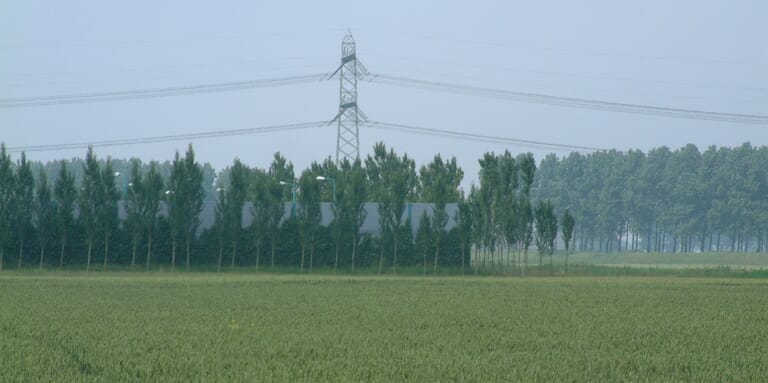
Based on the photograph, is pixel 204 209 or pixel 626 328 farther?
pixel 204 209

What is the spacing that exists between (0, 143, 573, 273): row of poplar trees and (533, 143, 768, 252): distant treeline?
65109 millimetres

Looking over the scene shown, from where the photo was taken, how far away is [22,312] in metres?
27.3

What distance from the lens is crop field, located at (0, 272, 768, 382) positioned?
54.0 ft

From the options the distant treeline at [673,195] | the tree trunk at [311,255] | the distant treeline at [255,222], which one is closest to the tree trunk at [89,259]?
the distant treeline at [255,222]

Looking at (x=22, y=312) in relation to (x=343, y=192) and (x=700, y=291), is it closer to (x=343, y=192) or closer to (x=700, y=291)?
(x=700, y=291)

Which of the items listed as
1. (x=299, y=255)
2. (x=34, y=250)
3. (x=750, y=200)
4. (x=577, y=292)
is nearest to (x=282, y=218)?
(x=299, y=255)

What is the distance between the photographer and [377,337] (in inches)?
849

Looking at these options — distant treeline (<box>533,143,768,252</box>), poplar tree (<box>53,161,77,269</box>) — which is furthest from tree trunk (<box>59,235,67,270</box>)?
distant treeline (<box>533,143,768,252</box>)

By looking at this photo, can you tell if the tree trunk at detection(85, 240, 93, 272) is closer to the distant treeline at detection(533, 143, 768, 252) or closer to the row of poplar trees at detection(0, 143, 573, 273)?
the row of poplar trees at detection(0, 143, 573, 273)

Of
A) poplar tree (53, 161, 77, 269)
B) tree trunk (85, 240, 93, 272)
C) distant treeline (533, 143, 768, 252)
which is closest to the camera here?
tree trunk (85, 240, 93, 272)

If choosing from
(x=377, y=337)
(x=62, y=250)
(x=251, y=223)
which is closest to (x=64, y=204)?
(x=62, y=250)

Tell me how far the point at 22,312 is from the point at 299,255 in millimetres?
42537

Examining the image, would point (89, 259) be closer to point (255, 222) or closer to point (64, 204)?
point (64, 204)

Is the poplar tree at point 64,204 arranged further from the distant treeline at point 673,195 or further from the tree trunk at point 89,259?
the distant treeline at point 673,195
